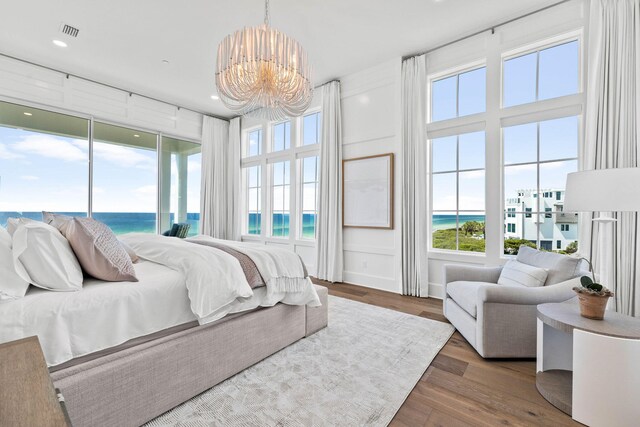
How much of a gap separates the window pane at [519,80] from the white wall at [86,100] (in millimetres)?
5445

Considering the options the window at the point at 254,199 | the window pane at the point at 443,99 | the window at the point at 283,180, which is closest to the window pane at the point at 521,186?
the window pane at the point at 443,99

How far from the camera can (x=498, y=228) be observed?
3.26m

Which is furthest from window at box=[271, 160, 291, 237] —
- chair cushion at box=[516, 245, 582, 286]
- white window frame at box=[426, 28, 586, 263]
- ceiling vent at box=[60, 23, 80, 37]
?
chair cushion at box=[516, 245, 582, 286]

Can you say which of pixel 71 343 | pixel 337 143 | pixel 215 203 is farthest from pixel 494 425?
pixel 215 203

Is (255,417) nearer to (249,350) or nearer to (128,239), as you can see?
(249,350)

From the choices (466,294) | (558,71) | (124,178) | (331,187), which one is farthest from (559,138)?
(124,178)

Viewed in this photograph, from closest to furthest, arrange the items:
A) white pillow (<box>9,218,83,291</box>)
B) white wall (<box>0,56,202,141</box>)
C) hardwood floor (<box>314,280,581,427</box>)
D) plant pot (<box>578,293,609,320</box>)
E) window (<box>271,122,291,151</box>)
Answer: white pillow (<box>9,218,83,291</box>)
hardwood floor (<box>314,280,581,427</box>)
plant pot (<box>578,293,609,320</box>)
white wall (<box>0,56,202,141</box>)
window (<box>271,122,291,151</box>)

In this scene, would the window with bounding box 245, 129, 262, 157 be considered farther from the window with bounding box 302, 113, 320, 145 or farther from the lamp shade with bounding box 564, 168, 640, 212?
the lamp shade with bounding box 564, 168, 640, 212

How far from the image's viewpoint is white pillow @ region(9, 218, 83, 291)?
1.32 m

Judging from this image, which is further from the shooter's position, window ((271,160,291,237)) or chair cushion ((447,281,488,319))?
window ((271,160,291,237))

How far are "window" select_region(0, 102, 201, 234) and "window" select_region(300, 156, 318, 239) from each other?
2433mm

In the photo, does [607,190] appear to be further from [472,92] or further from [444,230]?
[472,92]

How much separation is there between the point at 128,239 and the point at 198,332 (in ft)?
4.45

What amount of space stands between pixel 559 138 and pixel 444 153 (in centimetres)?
118
